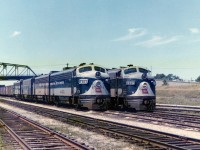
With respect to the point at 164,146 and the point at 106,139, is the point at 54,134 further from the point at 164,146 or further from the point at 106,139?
the point at 164,146

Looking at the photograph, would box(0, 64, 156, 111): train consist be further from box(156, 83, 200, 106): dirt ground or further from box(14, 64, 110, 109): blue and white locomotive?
box(156, 83, 200, 106): dirt ground

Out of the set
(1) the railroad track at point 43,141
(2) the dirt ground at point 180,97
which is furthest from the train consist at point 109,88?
(2) the dirt ground at point 180,97

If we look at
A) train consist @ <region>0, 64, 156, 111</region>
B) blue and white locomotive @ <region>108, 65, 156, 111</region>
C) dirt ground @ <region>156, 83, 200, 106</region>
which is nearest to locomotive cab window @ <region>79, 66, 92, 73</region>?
train consist @ <region>0, 64, 156, 111</region>

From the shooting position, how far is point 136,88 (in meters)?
→ 27.0

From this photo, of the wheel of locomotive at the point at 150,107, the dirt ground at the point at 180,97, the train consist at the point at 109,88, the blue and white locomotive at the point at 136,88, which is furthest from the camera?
the dirt ground at the point at 180,97

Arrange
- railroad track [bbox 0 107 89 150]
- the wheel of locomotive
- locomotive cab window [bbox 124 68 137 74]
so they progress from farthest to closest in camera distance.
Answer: locomotive cab window [bbox 124 68 137 74]
the wheel of locomotive
railroad track [bbox 0 107 89 150]

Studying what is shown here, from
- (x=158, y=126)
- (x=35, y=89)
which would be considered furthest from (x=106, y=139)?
(x=35, y=89)

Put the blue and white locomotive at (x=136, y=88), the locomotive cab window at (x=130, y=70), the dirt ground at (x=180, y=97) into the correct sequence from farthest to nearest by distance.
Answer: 1. the dirt ground at (x=180, y=97)
2. the locomotive cab window at (x=130, y=70)
3. the blue and white locomotive at (x=136, y=88)

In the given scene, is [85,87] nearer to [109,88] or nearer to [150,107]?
[109,88]

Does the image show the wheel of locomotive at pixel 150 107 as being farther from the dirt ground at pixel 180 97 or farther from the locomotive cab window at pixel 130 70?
the dirt ground at pixel 180 97

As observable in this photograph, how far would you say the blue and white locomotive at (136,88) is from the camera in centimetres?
2673

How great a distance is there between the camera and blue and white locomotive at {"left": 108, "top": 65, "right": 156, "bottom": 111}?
26.7 meters

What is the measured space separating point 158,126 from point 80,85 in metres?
11.5

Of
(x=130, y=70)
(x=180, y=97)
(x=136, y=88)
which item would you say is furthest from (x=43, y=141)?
(x=180, y=97)
